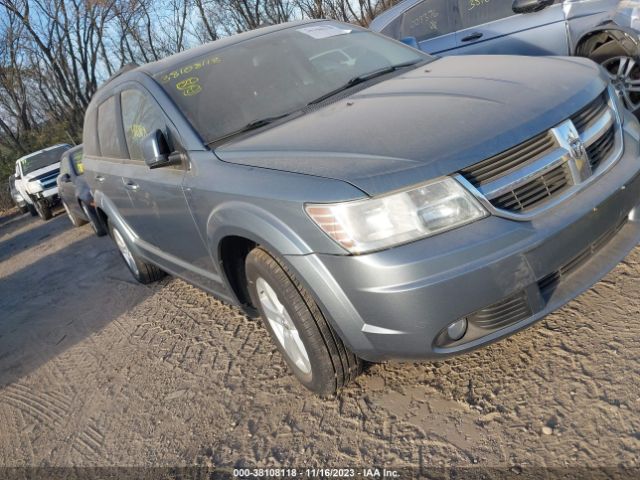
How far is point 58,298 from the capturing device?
5.74m

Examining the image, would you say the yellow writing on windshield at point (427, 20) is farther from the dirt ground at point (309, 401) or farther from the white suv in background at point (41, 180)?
the white suv in background at point (41, 180)

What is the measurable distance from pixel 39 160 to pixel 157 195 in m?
13.9

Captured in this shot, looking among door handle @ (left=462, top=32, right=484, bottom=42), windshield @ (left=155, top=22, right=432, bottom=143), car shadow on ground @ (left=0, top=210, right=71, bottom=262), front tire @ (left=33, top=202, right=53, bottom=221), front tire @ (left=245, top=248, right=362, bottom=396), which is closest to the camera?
front tire @ (left=245, top=248, right=362, bottom=396)

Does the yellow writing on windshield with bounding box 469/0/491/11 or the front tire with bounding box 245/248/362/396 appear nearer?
the front tire with bounding box 245/248/362/396

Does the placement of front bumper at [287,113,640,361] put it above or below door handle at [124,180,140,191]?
below

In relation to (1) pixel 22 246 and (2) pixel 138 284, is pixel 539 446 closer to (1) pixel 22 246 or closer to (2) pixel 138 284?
(2) pixel 138 284

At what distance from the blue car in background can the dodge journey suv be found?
4.87 feet

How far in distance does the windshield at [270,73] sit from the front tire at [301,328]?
2.62 ft

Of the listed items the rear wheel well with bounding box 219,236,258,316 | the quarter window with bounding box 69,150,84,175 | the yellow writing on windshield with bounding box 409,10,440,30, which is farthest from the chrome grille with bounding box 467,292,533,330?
the quarter window with bounding box 69,150,84,175

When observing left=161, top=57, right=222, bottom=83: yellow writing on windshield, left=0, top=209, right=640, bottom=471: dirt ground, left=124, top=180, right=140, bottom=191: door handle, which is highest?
left=161, top=57, right=222, bottom=83: yellow writing on windshield

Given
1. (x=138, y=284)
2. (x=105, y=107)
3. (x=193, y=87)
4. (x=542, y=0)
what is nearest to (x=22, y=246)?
(x=138, y=284)

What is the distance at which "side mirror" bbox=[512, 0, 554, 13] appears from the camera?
4648 millimetres

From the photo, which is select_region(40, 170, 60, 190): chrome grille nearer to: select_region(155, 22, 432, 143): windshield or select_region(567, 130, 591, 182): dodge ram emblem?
select_region(155, 22, 432, 143): windshield

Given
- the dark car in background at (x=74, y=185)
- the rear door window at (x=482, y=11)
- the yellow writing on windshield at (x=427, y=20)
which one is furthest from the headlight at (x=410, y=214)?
the dark car in background at (x=74, y=185)
